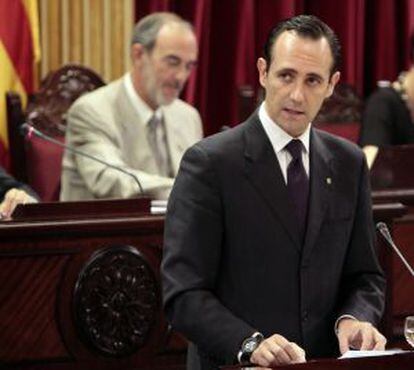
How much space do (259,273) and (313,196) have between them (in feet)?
0.74

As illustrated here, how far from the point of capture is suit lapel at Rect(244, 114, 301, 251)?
8.64 feet

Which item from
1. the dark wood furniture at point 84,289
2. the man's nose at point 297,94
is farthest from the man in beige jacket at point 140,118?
the man's nose at point 297,94

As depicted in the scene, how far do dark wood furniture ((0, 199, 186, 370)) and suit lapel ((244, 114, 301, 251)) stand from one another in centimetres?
126

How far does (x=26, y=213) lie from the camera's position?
150 inches

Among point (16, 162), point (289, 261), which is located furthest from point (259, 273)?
point (16, 162)

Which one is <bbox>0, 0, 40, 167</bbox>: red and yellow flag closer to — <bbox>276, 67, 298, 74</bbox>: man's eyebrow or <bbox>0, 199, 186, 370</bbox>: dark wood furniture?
<bbox>0, 199, 186, 370</bbox>: dark wood furniture

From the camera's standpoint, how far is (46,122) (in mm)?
5266

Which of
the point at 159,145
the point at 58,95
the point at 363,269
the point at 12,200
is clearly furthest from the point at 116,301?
A: the point at 58,95

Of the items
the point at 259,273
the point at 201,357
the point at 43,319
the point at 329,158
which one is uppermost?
the point at 329,158

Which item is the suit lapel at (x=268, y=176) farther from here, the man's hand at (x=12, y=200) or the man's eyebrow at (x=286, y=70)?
the man's hand at (x=12, y=200)

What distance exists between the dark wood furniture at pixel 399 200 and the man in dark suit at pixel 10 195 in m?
1.24

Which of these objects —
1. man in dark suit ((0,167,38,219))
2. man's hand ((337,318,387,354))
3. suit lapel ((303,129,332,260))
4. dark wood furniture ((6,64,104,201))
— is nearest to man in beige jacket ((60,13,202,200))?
dark wood furniture ((6,64,104,201))

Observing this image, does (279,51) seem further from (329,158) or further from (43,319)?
(43,319)

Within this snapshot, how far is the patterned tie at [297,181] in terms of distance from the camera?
8.80ft
